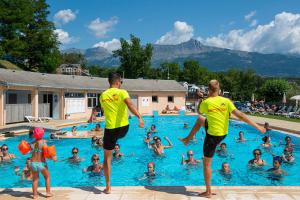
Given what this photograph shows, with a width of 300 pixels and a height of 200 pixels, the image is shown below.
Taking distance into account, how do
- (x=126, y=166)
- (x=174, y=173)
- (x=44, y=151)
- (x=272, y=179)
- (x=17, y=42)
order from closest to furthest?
(x=44, y=151), (x=272, y=179), (x=174, y=173), (x=126, y=166), (x=17, y=42)

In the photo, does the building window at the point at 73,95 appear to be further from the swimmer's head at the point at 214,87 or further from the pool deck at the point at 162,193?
the swimmer's head at the point at 214,87

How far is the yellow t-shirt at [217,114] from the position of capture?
5.91m

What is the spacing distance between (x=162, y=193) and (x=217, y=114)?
175cm

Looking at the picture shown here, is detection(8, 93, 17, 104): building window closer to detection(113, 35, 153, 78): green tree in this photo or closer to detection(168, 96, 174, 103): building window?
detection(168, 96, 174, 103): building window

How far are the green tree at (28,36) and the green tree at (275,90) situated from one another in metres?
34.9

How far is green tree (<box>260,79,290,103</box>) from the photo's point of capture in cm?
5356

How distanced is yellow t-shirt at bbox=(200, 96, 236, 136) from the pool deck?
1.17m

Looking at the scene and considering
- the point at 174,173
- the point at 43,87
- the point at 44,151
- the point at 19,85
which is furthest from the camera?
the point at 43,87

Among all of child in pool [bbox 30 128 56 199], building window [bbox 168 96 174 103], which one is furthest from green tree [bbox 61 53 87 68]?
child in pool [bbox 30 128 56 199]

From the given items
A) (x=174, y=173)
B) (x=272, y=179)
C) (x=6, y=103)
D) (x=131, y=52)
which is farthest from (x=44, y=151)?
(x=131, y=52)

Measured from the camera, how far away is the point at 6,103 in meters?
24.4

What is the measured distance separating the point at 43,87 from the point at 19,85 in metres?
3.19

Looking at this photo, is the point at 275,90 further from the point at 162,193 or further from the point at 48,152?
the point at 48,152

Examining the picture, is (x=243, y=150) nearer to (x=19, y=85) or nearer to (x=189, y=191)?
(x=189, y=191)
